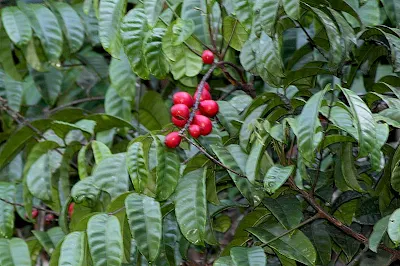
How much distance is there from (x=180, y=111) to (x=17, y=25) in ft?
2.12

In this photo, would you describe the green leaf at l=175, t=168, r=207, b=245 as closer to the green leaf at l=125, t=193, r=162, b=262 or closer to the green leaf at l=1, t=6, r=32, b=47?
the green leaf at l=125, t=193, r=162, b=262

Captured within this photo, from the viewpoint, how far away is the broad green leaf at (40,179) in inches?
68.9

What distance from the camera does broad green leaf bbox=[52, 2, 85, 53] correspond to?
2061 millimetres

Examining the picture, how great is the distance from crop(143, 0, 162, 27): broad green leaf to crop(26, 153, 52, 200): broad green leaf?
540mm

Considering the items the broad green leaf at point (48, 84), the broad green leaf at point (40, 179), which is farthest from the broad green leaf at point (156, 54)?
the broad green leaf at point (48, 84)

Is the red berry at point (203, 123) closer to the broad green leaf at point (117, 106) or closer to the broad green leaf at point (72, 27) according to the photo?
the broad green leaf at point (117, 106)

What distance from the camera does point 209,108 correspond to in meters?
1.47

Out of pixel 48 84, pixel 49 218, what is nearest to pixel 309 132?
pixel 48 84

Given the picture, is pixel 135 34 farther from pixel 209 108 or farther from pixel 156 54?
pixel 209 108

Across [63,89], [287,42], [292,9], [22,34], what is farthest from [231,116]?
[63,89]

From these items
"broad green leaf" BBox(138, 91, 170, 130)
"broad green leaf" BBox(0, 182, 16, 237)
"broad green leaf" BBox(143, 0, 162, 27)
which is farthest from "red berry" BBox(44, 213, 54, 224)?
"broad green leaf" BBox(143, 0, 162, 27)

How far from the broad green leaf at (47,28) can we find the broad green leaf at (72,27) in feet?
0.32

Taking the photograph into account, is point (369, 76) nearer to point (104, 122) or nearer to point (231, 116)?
point (231, 116)

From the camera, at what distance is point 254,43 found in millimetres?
1475
